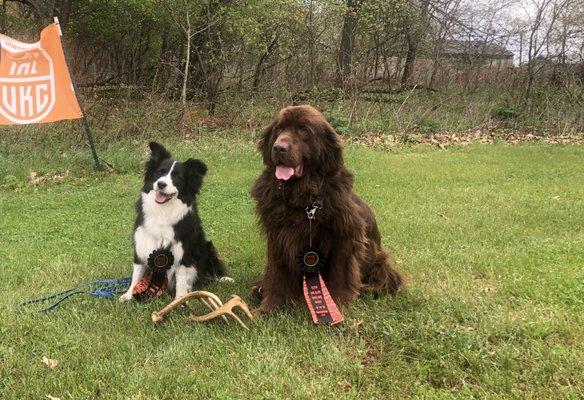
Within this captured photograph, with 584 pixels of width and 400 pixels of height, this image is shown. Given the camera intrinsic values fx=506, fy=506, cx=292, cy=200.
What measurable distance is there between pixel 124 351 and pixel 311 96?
1330cm

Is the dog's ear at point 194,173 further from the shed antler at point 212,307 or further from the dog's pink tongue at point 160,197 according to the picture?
the shed antler at point 212,307

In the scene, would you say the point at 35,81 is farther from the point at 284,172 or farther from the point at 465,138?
the point at 465,138

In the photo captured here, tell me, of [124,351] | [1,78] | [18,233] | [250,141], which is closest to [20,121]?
[1,78]

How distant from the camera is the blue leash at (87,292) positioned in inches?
159

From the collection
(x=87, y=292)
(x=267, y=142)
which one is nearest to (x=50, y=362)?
(x=87, y=292)

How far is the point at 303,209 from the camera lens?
3.58 meters

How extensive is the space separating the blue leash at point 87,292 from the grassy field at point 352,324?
4.5 inches

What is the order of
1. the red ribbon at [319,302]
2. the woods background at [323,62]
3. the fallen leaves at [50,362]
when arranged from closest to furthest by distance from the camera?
1. the fallen leaves at [50,362]
2. the red ribbon at [319,302]
3. the woods background at [323,62]

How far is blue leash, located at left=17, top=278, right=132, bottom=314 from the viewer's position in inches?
159

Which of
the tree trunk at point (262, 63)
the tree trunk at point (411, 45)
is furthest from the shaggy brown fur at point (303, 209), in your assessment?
the tree trunk at point (411, 45)

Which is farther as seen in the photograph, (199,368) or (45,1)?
(45,1)

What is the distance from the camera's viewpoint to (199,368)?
10.0ft

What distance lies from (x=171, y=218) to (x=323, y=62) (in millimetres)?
13450

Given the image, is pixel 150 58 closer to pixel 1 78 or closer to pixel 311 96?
pixel 311 96
